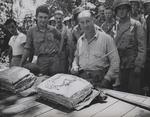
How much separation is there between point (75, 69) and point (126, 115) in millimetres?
1307

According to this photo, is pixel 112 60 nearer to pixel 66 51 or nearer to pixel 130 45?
pixel 130 45

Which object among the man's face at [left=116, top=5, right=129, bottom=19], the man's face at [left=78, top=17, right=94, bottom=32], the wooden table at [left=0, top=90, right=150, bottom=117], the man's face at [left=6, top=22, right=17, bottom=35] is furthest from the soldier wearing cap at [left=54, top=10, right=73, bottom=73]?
the wooden table at [left=0, top=90, right=150, bottom=117]

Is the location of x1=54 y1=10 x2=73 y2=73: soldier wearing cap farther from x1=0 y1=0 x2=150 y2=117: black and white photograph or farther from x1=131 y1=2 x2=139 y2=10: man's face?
x1=131 y1=2 x2=139 y2=10: man's face

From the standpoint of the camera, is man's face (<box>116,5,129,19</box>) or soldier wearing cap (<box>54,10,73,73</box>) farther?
soldier wearing cap (<box>54,10,73,73</box>)

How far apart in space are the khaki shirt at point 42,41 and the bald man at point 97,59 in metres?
0.99

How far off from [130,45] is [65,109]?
7.03 ft

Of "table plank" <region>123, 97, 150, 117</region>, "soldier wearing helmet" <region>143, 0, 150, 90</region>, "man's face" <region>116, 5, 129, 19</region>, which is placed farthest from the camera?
"soldier wearing helmet" <region>143, 0, 150, 90</region>

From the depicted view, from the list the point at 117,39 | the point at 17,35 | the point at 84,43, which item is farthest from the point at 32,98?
the point at 17,35

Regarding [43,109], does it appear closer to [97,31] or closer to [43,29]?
[97,31]

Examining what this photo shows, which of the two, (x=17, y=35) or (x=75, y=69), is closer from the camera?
(x=75, y=69)

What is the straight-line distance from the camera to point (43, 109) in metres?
2.16

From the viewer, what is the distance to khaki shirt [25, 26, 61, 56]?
4086 mm

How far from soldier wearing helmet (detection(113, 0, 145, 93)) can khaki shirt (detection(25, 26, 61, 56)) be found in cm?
105

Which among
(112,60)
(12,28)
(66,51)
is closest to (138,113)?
(112,60)
